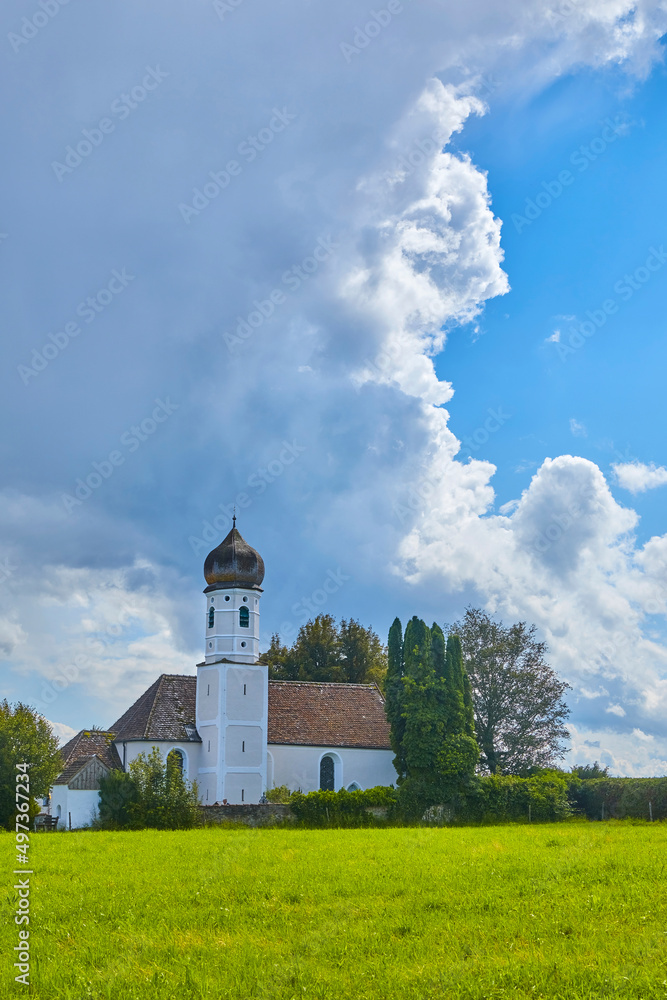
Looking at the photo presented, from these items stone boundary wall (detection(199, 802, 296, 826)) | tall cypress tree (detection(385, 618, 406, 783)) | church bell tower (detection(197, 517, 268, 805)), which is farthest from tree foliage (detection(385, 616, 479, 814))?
church bell tower (detection(197, 517, 268, 805))

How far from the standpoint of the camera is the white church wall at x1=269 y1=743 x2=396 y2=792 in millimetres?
49031

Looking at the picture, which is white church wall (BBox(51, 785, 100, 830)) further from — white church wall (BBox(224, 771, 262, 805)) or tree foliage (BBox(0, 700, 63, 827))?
white church wall (BBox(224, 771, 262, 805))

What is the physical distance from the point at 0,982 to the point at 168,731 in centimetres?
3736

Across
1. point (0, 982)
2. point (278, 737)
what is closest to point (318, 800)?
point (278, 737)

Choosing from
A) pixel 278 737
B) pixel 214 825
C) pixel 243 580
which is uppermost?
pixel 243 580

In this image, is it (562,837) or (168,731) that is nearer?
(562,837)

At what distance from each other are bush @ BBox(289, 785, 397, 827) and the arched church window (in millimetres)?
9743

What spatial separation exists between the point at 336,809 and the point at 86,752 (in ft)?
49.6

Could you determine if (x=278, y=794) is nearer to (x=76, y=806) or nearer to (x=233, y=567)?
(x=76, y=806)

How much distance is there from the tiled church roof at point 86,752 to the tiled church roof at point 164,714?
83 cm

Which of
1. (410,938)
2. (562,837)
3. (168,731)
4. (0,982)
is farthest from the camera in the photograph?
(168,731)

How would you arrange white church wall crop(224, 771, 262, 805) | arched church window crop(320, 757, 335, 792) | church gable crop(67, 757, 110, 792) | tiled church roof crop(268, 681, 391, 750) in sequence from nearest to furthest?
church gable crop(67, 757, 110, 792), white church wall crop(224, 771, 262, 805), arched church window crop(320, 757, 335, 792), tiled church roof crop(268, 681, 391, 750)

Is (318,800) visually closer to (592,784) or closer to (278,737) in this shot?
(278,737)

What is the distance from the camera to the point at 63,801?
4356cm
